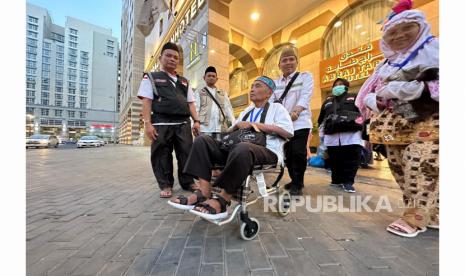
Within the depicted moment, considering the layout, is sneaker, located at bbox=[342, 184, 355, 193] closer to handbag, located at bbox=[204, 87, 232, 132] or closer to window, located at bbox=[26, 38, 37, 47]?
handbag, located at bbox=[204, 87, 232, 132]

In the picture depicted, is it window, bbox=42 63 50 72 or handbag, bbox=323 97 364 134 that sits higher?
window, bbox=42 63 50 72

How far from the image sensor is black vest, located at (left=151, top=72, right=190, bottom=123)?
8.32 feet

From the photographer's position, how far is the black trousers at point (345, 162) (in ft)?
9.62

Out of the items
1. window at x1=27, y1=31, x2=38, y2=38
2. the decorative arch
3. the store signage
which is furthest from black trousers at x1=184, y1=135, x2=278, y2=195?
window at x1=27, y1=31, x2=38, y2=38

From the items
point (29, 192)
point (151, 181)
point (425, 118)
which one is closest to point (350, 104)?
point (425, 118)

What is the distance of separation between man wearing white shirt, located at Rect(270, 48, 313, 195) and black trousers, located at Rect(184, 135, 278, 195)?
1123mm

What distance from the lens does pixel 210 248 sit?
4.26 feet

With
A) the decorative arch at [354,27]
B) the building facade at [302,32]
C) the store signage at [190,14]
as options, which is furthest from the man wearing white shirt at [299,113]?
the store signage at [190,14]

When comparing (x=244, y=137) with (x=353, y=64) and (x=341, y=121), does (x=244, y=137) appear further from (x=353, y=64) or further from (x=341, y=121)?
(x=353, y=64)

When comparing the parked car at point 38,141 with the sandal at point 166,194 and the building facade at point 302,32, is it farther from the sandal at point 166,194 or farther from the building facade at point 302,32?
the sandal at point 166,194

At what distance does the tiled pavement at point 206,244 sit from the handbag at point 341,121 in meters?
1.30

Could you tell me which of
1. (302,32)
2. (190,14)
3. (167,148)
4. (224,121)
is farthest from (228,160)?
(190,14)

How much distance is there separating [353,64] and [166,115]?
7585 mm
